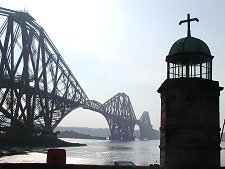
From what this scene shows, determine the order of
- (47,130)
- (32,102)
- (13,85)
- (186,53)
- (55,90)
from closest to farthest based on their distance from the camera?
(186,53)
(13,85)
(32,102)
(47,130)
(55,90)

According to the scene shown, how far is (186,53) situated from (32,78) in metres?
104

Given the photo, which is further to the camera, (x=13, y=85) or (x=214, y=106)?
(x=13, y=85)

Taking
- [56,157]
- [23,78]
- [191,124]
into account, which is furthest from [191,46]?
[23,78]

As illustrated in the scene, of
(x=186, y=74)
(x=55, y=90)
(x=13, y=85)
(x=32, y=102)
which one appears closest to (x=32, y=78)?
(x=32, y=102)

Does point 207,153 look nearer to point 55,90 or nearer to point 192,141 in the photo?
point 192,141

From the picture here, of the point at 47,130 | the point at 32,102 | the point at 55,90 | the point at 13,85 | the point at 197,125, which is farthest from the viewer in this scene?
the point at 55,90

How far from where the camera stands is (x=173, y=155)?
1597 cm

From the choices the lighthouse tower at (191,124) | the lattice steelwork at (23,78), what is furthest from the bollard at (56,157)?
the lattice steelwork at (23,78)

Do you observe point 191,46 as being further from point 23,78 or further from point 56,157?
point 23,78

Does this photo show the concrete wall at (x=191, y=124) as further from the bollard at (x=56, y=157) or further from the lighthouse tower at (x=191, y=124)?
the bollard at (x=56, y=157)

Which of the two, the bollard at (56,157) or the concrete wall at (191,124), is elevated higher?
the concrete wall at (191,124)

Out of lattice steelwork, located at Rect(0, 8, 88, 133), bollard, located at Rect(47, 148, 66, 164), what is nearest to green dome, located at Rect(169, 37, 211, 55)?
bollard, located at Rect(47, 148, 66, 164)

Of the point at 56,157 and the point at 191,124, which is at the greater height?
the point at 191,124

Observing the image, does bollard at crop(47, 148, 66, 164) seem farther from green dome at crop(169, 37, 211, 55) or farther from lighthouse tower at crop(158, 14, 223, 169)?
green dome at crop(169, 37, 211, 55)
